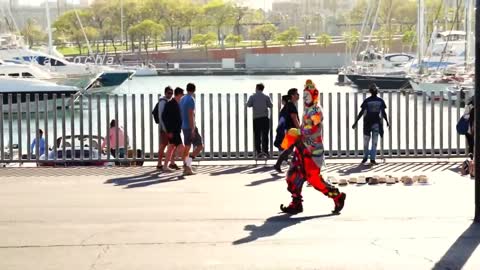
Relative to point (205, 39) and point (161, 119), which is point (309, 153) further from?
point (205, 39)

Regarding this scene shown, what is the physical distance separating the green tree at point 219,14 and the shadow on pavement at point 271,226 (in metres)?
131

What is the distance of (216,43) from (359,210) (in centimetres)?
12989

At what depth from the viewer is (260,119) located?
18125 millimetres

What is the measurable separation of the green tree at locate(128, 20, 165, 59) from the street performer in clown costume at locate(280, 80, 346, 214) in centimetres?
11937

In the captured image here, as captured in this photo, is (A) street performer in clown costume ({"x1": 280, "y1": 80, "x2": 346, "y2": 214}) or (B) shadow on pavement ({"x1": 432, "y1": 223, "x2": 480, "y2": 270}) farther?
(A) street performer in clown costume ({"x1": 280, "y1": 80, "x2": 346, "y2": 214})

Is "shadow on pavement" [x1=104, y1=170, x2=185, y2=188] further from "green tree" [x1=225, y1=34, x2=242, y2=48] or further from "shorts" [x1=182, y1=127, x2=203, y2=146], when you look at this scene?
"green tree" [x1=225, y1=34, x2=242, y2=48]

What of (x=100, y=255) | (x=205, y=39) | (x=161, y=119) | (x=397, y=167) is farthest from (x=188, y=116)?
(x=205, y=39)

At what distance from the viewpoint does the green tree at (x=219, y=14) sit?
468ft

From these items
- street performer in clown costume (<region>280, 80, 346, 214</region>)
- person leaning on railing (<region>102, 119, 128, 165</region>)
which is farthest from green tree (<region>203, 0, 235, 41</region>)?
street performer in clown costume (<region>280, 80, 346, 214</region>)

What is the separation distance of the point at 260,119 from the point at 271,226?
281 inches

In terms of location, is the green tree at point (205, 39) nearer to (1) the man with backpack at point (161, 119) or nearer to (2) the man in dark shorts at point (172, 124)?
(1) the man with backpack at point (161, 119)

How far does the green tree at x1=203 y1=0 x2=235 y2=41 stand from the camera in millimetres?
142625

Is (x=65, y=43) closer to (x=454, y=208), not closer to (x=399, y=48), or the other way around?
(x=399, y=48)

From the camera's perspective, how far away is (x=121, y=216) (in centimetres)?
1185
